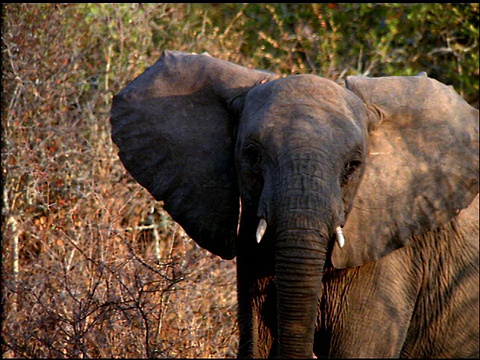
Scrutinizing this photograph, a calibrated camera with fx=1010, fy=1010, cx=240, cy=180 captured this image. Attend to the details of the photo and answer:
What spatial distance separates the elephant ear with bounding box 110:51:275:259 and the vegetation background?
488mm

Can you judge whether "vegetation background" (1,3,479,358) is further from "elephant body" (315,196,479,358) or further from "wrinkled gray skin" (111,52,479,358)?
"elephant body" (315,196,479,358)

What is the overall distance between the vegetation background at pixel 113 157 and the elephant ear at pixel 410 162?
3.58 ft

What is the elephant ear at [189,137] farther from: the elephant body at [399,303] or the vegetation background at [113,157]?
the vegetation background at [113,157]

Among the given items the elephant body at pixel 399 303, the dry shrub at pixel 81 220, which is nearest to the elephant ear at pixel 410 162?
the elephant body at pixel 399 303

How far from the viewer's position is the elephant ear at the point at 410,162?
434 centimetres

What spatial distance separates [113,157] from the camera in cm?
711

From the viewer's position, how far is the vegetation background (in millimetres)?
5258

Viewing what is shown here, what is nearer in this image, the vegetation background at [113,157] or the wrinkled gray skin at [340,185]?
the wrinkled gray skin at [340,185]

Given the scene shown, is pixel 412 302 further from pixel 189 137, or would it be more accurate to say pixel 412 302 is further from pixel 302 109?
pixel 189 137

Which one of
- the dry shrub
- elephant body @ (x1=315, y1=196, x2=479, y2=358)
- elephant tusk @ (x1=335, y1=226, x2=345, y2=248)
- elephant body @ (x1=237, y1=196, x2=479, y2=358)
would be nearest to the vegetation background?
the dry shrub

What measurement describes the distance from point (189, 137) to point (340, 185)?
83cm

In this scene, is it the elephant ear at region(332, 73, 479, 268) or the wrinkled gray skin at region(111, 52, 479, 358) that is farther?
the elephant ear at region(332, 73, 479, 268)

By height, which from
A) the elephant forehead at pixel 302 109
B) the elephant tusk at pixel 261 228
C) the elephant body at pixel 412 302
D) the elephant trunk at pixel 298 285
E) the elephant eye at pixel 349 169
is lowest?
the elephant body at pixel 412 302

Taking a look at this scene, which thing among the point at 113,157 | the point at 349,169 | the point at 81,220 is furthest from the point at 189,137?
the point at 113,157
